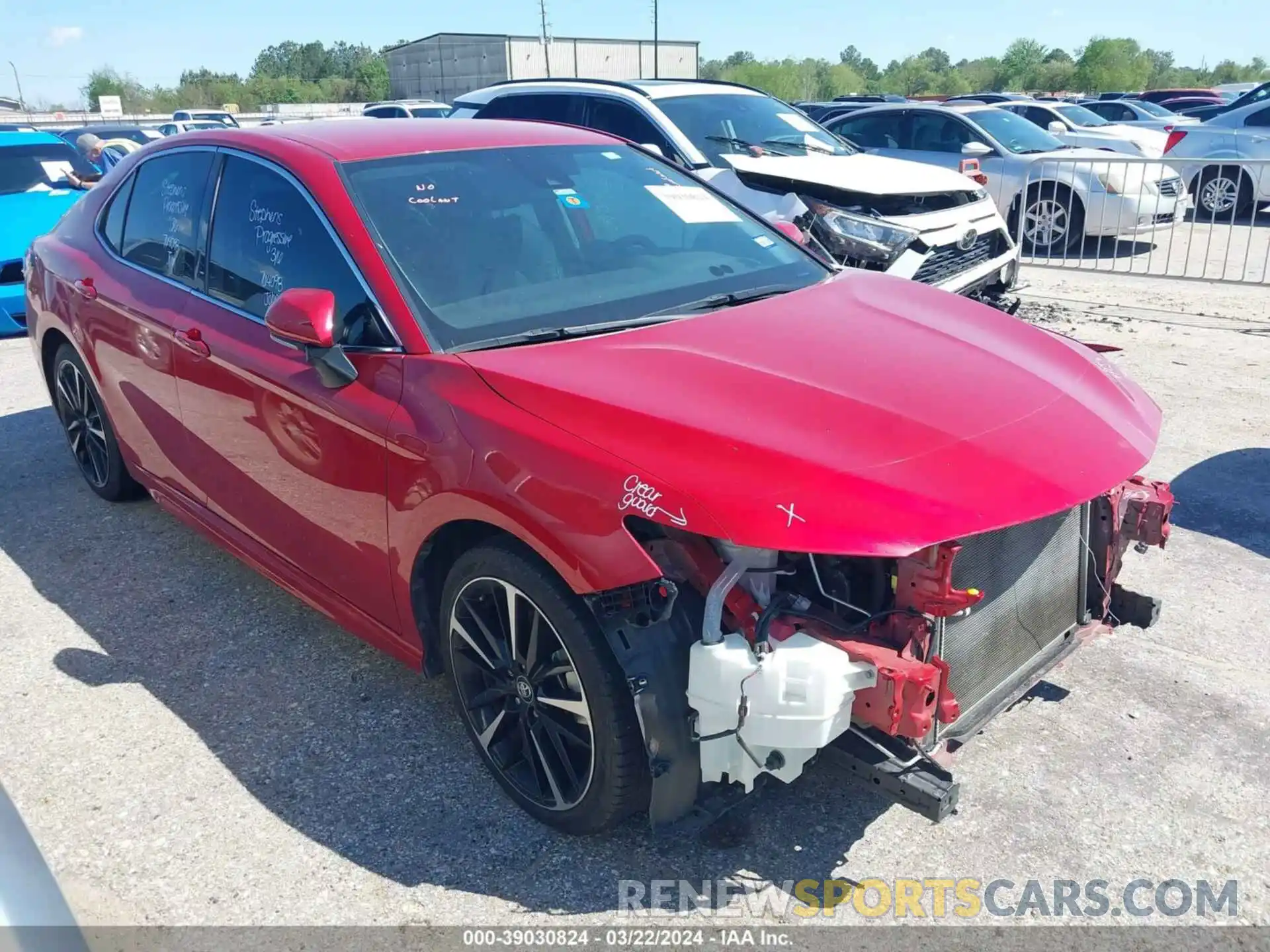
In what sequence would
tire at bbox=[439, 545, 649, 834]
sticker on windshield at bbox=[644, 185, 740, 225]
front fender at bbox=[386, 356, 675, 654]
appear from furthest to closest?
sticker on windshield at bbox=[644, 185, 740, 225]
tire at bbox=[439, 545, 649, 834]
front fender at bbox=[386, 356, 675, 654]

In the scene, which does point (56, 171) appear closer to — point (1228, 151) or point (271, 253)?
point (271, 253)

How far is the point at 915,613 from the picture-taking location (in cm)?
250

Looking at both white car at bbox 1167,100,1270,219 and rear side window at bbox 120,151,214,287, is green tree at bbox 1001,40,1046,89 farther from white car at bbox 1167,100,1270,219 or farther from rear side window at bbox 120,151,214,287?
rear side window at bbox 120,151,214,287

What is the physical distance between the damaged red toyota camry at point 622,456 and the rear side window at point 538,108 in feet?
15.9

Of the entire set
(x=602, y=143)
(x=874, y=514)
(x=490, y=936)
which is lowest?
(x=490, y=936)

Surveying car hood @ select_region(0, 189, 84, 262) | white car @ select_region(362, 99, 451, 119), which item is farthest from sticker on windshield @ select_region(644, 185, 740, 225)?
white car @ select_region(362, 99, 451, 119)

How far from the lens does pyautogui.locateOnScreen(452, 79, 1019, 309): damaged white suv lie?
23.1 ft

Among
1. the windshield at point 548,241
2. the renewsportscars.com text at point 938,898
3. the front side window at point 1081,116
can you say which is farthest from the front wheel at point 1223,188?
the renewsportscars.com text at point 938,898

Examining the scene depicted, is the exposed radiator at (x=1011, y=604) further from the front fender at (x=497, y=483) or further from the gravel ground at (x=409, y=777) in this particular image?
the front fender at (x=497, y=483)

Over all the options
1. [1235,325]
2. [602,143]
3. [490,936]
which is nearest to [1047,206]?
[1235,325]

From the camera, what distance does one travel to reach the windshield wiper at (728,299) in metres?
3.32

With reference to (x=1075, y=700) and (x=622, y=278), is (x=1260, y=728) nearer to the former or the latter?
(x=1075, y=700)

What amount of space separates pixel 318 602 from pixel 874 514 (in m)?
2.06

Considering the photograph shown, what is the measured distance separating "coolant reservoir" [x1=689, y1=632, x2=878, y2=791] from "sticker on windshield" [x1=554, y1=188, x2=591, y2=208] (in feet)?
5.98
